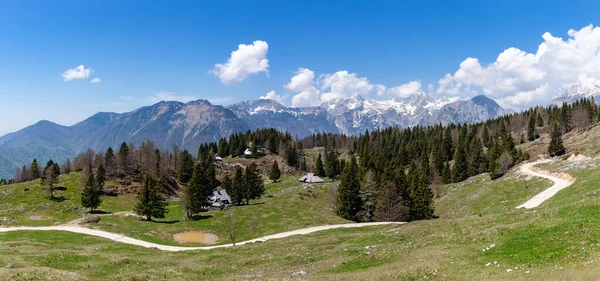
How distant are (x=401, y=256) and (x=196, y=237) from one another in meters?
52.5

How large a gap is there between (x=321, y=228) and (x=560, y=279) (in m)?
48.3

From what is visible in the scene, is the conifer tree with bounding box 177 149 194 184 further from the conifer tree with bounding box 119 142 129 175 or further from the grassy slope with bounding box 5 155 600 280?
the grassy slope with bounding box 5 155 600 280

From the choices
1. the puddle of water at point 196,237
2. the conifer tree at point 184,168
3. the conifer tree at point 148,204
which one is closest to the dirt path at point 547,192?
the puddle of water at point 196,237

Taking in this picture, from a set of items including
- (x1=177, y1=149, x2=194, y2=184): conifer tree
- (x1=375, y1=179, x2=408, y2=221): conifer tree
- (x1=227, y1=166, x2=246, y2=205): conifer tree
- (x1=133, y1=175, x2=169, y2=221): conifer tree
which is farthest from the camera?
(x1=177, y1=149, x2=194, y2=184): conifer tree

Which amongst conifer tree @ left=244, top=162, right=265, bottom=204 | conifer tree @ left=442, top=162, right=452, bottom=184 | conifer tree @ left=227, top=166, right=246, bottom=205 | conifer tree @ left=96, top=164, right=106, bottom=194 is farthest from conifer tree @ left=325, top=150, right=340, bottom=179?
conifer tree @ left=96, top=164, right=106, bottom=194

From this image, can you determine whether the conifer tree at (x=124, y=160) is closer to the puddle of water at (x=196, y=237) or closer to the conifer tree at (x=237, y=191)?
the conifer tree at (x=237, y=191)

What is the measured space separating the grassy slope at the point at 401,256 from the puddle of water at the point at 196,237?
1686cm

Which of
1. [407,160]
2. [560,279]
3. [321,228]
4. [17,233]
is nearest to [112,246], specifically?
[17,233]

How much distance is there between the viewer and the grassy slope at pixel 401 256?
20344mm

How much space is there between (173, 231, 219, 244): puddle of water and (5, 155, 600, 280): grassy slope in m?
16.9

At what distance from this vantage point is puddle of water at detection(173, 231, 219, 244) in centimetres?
6819

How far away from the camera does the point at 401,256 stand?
95.1 ft

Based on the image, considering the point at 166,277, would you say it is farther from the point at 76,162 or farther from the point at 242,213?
the point at 76,162

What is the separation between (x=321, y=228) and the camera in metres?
63.1
